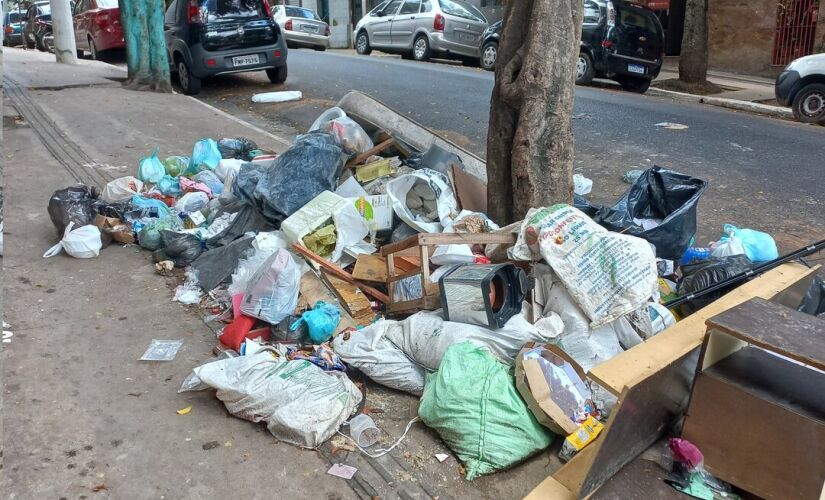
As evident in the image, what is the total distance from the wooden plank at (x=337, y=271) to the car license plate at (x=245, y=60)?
6794mm

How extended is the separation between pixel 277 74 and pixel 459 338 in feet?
28.7

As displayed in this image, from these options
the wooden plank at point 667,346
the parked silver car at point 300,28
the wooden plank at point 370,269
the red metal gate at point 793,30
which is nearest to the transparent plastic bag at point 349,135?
the wooden plank at point 370,269

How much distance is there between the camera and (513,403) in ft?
9.26

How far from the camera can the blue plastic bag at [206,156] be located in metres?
6.11

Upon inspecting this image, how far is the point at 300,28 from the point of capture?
59.8 feet

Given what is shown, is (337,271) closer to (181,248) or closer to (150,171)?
(181,248)

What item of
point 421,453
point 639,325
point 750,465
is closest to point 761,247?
point 639,325

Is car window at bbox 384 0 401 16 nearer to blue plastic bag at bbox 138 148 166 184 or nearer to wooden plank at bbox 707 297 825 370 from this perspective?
blue plastic bag at bbox 138 148 166 184

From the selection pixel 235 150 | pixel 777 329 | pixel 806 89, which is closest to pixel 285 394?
pixel 777 329

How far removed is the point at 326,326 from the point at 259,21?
7.97 metres

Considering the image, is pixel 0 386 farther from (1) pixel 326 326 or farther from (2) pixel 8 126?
(2) pixel 8 126

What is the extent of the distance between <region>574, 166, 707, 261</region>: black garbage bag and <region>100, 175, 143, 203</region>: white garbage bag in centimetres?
354

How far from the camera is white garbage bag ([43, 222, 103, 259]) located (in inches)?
179

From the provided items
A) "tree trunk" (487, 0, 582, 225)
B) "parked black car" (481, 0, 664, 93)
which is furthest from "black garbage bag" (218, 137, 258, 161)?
"parked black car" (481, 0, 664, 93)
